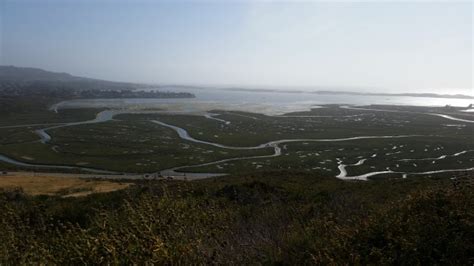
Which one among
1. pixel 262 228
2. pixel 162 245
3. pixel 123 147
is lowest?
pixel 123 147

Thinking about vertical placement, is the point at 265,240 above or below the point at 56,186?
above

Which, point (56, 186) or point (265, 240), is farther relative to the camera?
point (56, 186)

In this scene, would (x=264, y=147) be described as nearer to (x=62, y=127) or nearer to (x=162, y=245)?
(x=62, y=127)

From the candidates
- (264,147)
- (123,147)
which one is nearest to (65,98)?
(123,147)

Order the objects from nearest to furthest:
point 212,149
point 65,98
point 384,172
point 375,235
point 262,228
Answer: point 375,235 < point 262,228 < point 384,172 < point 212,149 < point 65,98

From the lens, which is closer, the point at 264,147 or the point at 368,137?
the point at 264,147

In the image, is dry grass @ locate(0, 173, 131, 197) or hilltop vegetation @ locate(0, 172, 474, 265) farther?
dry grass @ locate(0, 173, 131, 197)

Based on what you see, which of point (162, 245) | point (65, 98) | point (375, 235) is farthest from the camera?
point (65, 98)

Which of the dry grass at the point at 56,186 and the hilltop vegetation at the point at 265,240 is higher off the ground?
the hilltop vegetation at the point at 265,240

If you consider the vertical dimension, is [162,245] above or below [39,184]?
above

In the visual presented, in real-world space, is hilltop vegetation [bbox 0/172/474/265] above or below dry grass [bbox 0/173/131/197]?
above

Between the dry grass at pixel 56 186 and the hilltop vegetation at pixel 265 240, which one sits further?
the dry grass at pixel 56 186
